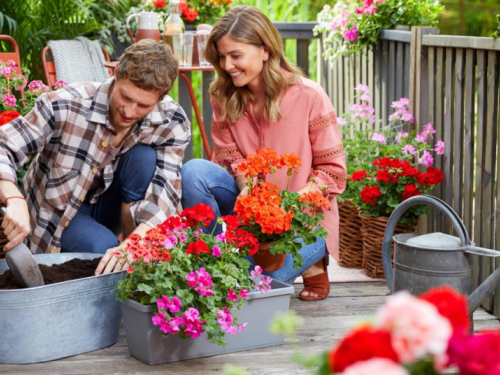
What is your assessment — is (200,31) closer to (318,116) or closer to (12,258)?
(318,116)

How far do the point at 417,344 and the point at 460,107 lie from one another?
7.30 ft

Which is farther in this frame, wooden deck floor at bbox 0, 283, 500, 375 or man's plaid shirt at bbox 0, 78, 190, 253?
man's plaid shirt at bbox 0, 78, 190, 253

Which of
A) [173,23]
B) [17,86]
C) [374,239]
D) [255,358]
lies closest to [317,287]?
[374,239]

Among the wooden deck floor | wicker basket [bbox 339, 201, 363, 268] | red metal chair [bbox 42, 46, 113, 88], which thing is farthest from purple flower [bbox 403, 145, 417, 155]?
red metal chair [bbox 42, 46, 113, 88]

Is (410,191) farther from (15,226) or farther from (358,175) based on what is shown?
(15,226)

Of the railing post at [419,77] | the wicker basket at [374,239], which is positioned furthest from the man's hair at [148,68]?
the railing post at [419,77]

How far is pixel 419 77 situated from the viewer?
3068mm

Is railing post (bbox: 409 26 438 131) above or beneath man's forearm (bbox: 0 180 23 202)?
above

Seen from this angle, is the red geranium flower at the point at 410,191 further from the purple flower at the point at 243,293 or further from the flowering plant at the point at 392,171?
the purple flower at the point at 243,293

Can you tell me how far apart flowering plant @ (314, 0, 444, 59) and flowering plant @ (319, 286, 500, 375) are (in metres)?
2.92

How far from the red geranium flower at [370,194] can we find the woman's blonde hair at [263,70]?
1.73ft

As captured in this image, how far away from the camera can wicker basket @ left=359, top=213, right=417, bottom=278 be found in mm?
2885

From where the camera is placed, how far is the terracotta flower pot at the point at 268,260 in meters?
2.22

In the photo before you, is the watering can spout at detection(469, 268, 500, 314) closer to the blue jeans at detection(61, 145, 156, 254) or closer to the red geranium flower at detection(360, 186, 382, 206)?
the red geranium flower at detection(360, 186, 382, 206)
